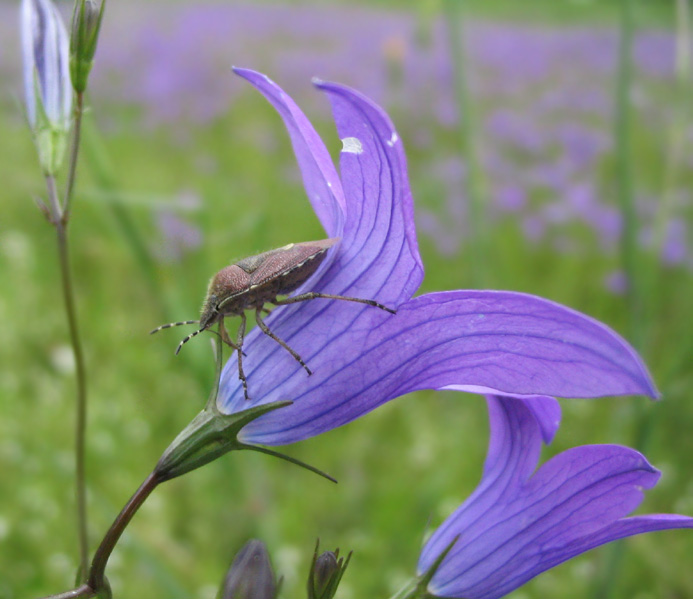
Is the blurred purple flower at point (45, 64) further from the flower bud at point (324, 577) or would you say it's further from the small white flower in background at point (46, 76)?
the flower bud at point (324, 577)

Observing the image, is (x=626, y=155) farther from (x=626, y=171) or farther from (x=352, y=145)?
(x=352, y=145)

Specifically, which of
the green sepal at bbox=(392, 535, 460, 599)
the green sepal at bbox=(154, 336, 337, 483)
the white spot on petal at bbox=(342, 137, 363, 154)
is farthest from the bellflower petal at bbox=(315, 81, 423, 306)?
the green sepal at bbox=(392, 535, 460, 599)

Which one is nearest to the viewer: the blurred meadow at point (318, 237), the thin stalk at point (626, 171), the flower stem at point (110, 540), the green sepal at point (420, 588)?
the flower stem at point (110, 540)

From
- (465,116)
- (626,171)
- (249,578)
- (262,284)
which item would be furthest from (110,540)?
(465,116)

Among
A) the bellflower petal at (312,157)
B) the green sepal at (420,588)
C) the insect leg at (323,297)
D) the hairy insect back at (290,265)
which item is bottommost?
the green sepal at (420,588)

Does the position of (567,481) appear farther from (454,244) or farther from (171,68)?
(171,68)

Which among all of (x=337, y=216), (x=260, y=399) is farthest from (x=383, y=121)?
(x=260, y=399)

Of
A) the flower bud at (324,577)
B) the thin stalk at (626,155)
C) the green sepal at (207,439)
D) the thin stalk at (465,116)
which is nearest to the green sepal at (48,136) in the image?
the green sepal at (207,439)
